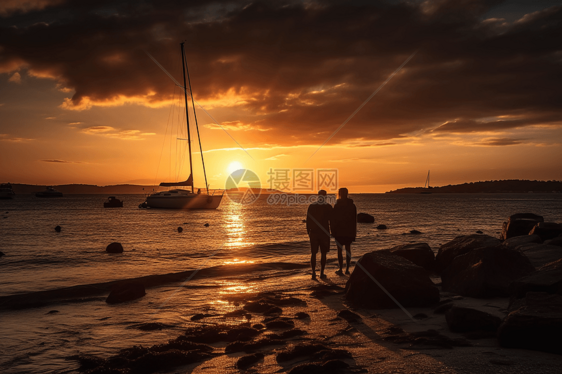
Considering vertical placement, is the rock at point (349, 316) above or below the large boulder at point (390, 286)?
below

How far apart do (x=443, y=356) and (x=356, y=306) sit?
3073 millimetres

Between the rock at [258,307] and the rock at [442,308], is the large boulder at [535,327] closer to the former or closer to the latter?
the rock at [442,308]

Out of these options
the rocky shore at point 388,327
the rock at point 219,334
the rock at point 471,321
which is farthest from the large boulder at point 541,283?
the rock at point 219,334

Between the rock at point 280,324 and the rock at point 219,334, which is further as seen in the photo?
the rock at point 280,324

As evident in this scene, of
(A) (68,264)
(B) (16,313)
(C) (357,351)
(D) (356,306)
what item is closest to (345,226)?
(D) (356,306)

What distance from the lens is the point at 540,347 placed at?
482 cm

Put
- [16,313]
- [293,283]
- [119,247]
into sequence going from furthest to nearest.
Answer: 1. [119,247]
2. [293,283]
3. [16,313]

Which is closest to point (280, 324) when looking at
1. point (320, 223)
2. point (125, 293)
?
point (320, 223)

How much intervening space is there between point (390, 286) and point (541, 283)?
2683 millimetres

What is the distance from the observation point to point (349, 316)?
23.1 ft

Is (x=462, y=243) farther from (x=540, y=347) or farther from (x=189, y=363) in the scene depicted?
(x=189, y=363)

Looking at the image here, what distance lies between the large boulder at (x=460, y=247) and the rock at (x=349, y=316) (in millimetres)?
5466

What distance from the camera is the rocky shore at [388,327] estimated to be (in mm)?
4797

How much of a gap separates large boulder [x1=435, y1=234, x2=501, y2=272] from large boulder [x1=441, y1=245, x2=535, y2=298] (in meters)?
Answer: 2.30
